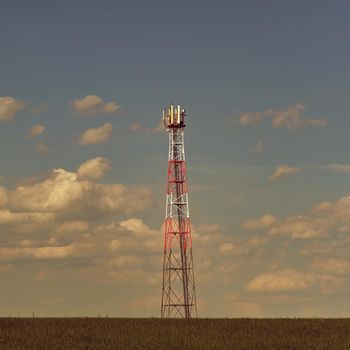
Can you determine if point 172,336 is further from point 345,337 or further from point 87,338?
point 345,337

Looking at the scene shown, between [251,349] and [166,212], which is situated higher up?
[166,212]

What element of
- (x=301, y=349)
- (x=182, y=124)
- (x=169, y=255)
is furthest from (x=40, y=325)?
(x=182, y=124)

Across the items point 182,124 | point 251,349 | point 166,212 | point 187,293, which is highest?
point 182,124

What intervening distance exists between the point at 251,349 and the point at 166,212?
4639 centimetres

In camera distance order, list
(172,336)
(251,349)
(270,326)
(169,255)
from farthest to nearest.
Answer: (169,255)
(270,326)
(172,336)
(251,349)

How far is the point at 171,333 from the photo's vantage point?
45719 mm

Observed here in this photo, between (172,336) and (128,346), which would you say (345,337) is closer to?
(172,336)

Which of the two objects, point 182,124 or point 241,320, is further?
point 182,124

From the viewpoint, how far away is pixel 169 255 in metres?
85.9

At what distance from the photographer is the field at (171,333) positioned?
136 feet

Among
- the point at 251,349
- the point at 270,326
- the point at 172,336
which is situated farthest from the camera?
the point at 270,326

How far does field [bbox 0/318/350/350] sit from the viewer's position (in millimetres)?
41594

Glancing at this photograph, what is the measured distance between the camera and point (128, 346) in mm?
41250

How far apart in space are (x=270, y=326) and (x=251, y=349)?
8.70 metres
